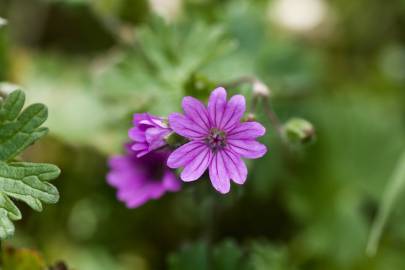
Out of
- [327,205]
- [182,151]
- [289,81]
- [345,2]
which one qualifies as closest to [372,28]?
[345,2]

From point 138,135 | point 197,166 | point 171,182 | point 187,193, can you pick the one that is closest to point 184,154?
point 197,166

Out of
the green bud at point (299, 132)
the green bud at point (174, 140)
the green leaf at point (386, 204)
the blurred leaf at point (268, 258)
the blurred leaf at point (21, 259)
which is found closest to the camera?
the green bud at point (174, 140)

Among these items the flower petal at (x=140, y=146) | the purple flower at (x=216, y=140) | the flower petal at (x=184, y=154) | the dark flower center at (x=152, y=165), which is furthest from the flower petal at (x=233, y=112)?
the dark flower center at (x=152, y=165)

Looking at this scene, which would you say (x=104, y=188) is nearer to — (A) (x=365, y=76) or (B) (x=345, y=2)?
(A) (x=365, y=76)

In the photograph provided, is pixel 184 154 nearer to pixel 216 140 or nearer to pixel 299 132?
pixel 216 140

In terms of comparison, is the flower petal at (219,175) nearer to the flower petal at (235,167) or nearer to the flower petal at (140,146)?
the flower petal at (235,167)

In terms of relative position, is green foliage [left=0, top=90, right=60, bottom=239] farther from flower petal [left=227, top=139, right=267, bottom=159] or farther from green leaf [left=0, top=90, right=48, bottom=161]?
flower petal [left=227, top=139, right=267, bottom=159]
